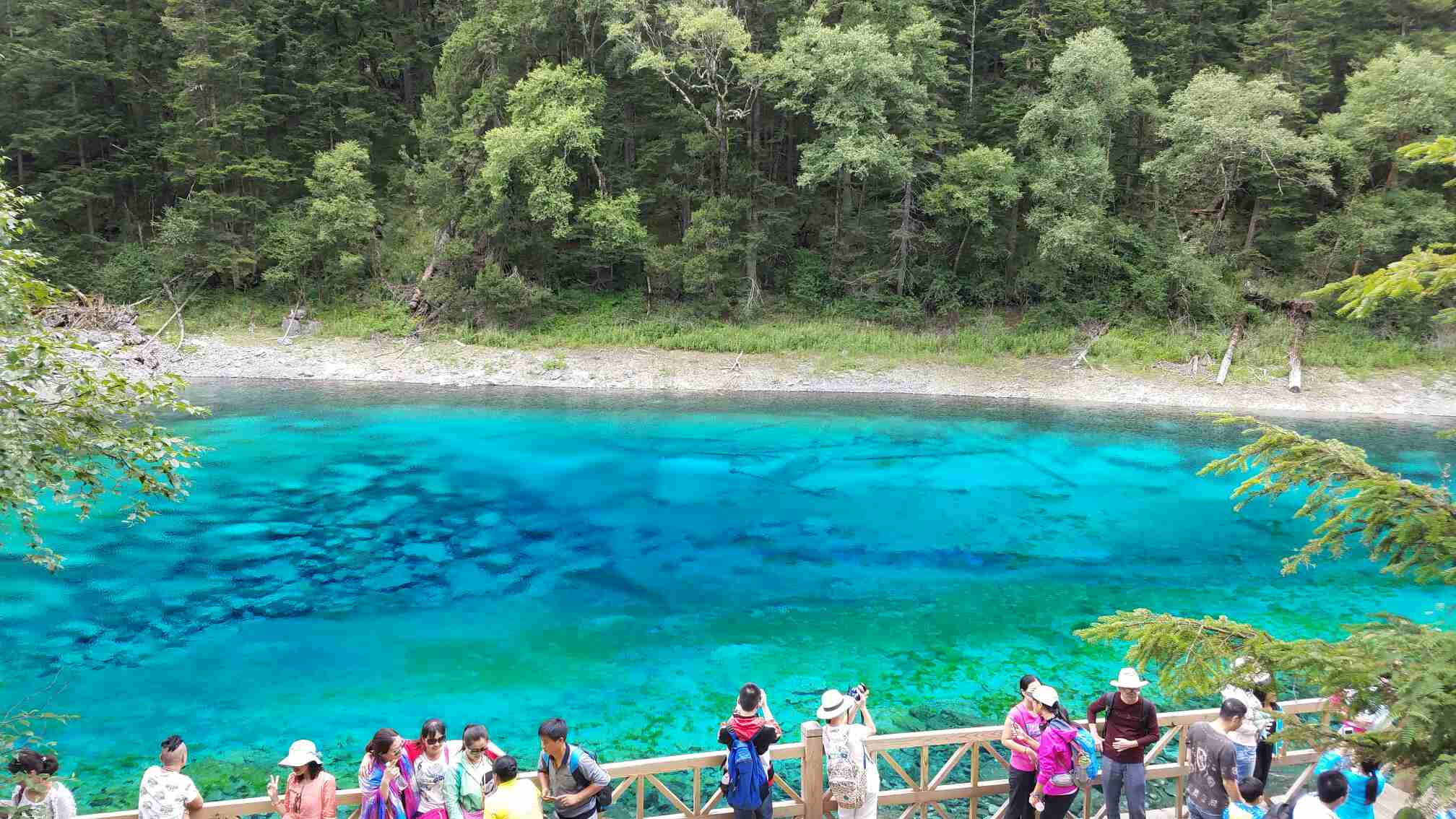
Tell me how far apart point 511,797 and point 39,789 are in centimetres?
320

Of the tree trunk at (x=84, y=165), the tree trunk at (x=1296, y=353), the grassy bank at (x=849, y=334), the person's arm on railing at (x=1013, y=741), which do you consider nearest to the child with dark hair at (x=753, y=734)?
the person's arm on railing at (x=1013, y=741)

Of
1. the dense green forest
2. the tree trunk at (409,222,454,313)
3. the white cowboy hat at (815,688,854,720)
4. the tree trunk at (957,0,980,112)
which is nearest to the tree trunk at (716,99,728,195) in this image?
the dense green forest

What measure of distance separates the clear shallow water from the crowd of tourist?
3506mm

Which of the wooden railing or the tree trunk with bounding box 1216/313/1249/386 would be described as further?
the tree trunk with bounding box 1216/313/1249/386

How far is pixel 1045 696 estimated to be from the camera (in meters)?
7.14

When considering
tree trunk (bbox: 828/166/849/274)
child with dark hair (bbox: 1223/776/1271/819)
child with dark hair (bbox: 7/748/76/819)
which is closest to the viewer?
child with dark hair (bbox: 7/748/76/819)

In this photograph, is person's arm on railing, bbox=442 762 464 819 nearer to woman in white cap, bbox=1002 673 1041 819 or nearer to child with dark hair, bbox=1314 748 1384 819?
woman in white cap, bbox=1002 673 1041 819

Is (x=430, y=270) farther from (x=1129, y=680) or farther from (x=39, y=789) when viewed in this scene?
(x=1129, y=680)

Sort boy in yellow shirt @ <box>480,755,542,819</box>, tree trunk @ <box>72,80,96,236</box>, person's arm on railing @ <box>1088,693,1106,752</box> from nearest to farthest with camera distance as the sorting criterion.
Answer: boy in yellow shirt @ <box>480,755,542,819</box> → person's arm on railing @ <box>1088,693,1106,752</box> → tree trunk @ <box>72,80,96,236</box>

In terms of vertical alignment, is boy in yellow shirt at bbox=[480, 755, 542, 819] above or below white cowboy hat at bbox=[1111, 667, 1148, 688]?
below

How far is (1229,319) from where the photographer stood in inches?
1268

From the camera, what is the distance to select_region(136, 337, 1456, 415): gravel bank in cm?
2922

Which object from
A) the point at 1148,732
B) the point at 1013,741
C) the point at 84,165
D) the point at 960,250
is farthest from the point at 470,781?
the point at 84,165

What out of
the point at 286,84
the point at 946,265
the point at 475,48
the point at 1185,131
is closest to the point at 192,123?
the point at 286,84
